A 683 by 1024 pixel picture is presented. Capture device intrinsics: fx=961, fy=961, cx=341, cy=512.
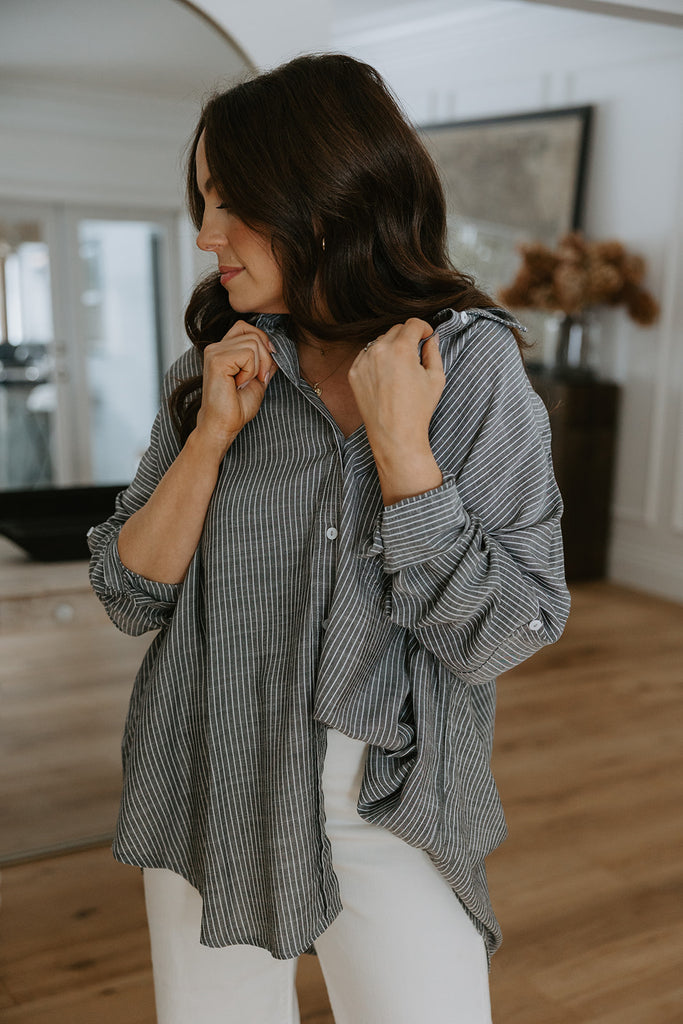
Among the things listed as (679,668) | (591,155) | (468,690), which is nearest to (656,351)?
(591,155)

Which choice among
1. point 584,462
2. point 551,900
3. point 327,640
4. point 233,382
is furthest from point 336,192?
point 584,462

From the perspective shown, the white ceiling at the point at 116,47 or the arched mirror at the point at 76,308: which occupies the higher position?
the white ceiling at the point at 116,47

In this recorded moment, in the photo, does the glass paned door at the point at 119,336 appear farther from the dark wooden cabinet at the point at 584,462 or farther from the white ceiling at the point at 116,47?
the dark wooden cabinet at the point at 584,462

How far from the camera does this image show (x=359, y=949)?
3.35ft

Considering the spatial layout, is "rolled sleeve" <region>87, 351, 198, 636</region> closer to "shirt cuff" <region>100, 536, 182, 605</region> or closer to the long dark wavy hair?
"shirt cuff" <region>100, 536, 182, 605</region>

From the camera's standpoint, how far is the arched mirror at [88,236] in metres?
2.13

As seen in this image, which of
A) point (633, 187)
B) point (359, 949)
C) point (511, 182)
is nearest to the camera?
point (359, 949)

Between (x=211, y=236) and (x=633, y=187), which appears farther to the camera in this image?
(x=633, y=187)

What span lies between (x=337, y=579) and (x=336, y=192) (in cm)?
39

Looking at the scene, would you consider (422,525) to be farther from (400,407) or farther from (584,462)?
(584,462)

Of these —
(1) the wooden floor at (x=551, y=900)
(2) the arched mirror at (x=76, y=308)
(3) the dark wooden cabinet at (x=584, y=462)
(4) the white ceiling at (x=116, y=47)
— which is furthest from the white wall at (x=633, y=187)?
(2) the arched mirror at (x=76, y=308)

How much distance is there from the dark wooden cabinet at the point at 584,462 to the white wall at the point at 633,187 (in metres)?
0.11

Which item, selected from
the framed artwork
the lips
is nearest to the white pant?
the lips

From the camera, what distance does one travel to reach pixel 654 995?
1.82m
